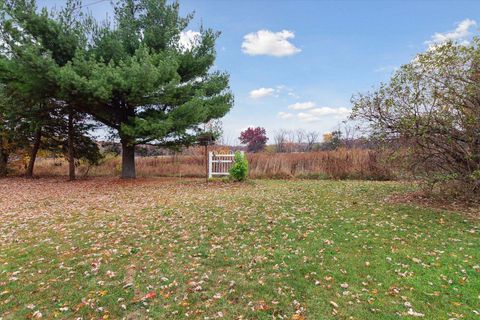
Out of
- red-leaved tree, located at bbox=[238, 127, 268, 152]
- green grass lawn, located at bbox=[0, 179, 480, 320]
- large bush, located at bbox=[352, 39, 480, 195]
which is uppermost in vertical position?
red-leaved tree, located at bbox=[238, 127, 268, 152]

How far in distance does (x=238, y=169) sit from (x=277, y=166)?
3460mm

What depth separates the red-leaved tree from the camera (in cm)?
3008

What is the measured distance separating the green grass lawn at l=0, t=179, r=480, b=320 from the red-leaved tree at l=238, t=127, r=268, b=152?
23.8m

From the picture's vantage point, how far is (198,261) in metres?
3.66

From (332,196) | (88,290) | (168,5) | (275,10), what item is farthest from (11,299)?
(168,5)

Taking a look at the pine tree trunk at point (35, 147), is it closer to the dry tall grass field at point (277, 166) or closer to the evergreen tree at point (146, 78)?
the dry tall grass field at point (277, 166)

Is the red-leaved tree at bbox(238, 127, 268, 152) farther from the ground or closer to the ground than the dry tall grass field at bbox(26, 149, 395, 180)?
farther from the ground

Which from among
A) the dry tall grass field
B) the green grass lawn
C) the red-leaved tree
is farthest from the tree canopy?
the red-leaved tree

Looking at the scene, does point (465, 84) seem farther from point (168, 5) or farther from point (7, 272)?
point (168, 5)

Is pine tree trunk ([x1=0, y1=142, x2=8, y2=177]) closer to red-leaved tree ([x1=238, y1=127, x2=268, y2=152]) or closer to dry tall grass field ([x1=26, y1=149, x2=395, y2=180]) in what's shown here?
dry tall grass field ([x1=26, y1=149, x2=395, y2=180])

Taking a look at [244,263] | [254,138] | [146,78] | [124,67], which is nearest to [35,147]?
[124,67]

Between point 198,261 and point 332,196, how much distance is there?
4.84m

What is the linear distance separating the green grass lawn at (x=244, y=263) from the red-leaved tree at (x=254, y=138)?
23796 millimetres

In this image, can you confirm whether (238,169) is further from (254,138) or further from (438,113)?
(254,138)
